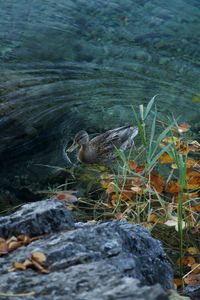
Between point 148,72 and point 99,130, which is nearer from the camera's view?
point 99,130

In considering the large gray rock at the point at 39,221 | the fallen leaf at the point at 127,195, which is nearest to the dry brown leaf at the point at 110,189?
the fallen leaf at the point at 127,195

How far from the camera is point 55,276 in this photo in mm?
2537

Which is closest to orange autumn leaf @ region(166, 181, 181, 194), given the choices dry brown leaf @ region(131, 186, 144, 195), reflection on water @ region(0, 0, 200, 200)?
dry brown leaf @ region(131, 186, 144, 195)

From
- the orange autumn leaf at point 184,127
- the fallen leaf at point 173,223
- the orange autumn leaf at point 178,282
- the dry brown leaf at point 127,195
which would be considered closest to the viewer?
the orange autumn leaf at point 178,282

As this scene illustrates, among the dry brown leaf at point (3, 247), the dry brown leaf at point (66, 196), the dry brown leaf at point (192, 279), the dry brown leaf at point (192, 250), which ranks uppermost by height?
the dry brown leaf at point (3, 247)

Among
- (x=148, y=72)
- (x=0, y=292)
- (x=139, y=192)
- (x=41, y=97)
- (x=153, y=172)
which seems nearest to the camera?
(x=0, y=292)

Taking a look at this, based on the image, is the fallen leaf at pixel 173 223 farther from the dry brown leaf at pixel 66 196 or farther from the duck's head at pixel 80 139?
the duck's head at pixel 80 139

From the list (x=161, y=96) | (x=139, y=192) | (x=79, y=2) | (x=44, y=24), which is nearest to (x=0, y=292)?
(x=139, y=192)

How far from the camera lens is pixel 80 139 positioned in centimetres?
585

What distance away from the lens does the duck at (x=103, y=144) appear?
5.81 metres

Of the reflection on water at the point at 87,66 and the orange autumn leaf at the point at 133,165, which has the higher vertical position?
the reflection on water at the point at 87,66

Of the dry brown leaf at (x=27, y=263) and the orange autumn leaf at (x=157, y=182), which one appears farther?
the orange autumn leaf at (x=157, y=182)

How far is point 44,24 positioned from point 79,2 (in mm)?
658

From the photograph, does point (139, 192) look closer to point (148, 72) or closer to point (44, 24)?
point (148, 72)
